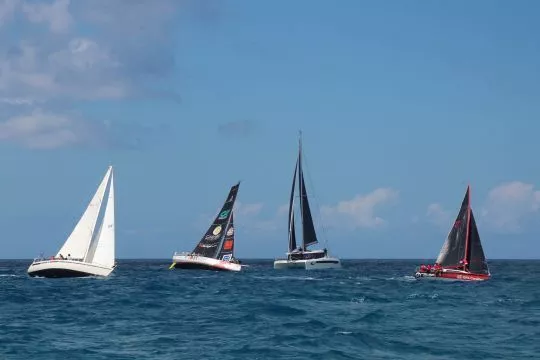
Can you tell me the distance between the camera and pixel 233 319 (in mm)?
39719

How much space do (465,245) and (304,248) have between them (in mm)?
45505

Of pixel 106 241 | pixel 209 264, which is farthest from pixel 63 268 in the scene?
pixel 209 264

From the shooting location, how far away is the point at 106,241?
79.2 m

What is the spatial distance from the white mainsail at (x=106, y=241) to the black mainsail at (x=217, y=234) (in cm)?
2777

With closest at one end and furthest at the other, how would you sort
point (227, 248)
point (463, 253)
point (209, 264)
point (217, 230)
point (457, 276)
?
1. point (457, 276)
2. point (463, 253)
3. point (209, 264)
4. point (227, 248)
5. point (217, 230)

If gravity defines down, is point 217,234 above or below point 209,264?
above

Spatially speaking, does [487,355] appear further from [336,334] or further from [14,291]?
[14,291]

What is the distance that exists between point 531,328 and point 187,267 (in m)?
75.5

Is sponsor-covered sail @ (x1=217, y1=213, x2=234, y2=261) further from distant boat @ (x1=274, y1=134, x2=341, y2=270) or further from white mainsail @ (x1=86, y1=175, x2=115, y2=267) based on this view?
white mainsail @ (x1=86, y1=175, x2=115, y2=267)

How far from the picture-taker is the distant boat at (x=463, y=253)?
78.6 metres

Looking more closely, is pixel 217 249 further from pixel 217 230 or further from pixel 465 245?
pixel 465 245

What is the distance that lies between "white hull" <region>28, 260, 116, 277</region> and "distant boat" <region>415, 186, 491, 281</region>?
34.8 m

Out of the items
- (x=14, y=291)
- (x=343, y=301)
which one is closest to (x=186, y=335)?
(x=343, y=301)

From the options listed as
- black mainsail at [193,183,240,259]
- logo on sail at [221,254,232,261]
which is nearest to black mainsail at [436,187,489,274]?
logo on sail at [221,254,232,261]
